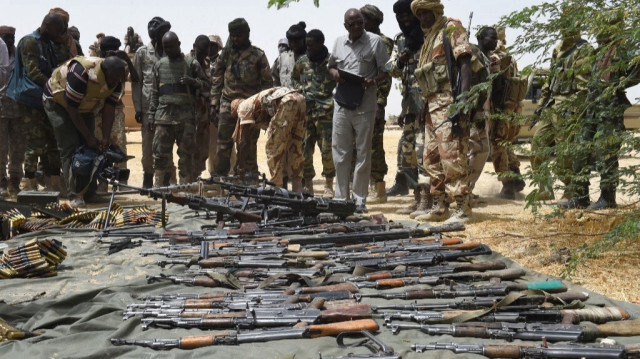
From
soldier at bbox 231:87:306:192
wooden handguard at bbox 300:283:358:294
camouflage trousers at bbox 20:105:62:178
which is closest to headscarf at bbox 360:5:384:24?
soldier at bbox 231:87:306:192

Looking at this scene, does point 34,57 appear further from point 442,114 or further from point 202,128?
point 442,114

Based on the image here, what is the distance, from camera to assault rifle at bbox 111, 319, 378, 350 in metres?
3.75

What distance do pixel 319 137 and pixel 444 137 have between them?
113 inches

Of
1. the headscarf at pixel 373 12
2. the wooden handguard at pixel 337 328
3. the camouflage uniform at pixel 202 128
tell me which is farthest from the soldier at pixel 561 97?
the camouflage uniform at pixel 202 128

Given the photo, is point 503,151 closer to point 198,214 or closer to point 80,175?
point 198,214

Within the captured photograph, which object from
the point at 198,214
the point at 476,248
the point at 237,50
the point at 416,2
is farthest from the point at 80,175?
the point at 476,248

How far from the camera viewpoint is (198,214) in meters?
8.11

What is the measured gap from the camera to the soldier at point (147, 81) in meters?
10.5

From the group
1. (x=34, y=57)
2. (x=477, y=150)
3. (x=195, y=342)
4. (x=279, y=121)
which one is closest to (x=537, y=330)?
(x=195, y=342)

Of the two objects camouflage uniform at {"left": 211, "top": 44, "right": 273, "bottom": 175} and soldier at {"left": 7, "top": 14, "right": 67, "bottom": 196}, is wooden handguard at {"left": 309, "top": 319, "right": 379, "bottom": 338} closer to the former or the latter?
camouflage uniform at {"left": 211, "top": 44, "right": 273, "bottom": 175}

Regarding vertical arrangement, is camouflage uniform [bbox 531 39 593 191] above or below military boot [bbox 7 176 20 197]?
above

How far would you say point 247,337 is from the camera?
149 inches

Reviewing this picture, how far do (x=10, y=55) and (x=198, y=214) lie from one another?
15.3 feet

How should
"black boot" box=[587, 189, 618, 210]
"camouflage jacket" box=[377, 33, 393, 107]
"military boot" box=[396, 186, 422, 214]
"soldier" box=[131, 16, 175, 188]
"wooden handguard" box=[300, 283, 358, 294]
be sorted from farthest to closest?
"soldier" box=[131, 16, 175, 188]
"camouflage jacket" box=[377, 33, 393, 107]
"military boot" box=[396, 186, 422, 214]
"black boot" box=[587, 189, 618, 210]
"wooden handguard" box=[300, 283, 358, 294]
